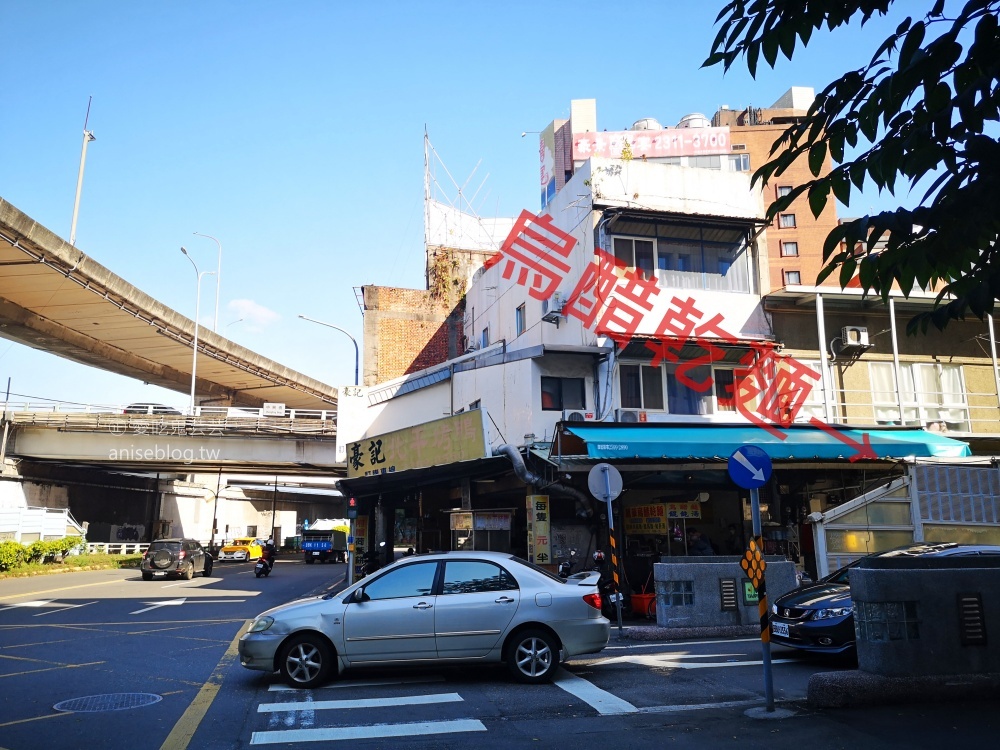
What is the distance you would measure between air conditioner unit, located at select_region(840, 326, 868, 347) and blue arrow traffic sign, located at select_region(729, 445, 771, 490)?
562 inches

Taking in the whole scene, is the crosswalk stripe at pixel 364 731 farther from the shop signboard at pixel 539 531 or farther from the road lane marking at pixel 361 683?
the shop signboard at pixel 539 531

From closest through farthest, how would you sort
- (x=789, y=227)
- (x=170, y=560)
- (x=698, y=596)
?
(x=698, y=596)
(x=170, y=560)
(x=789, y=227)

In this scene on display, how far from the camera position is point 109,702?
7.86 metres

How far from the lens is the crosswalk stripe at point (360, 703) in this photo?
7559 mm

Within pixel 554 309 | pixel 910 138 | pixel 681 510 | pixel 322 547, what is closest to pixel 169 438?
pixel 322 547

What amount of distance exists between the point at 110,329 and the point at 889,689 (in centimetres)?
4544

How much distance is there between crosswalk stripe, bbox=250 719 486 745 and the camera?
254 inches

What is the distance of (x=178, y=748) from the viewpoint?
6.19 meters

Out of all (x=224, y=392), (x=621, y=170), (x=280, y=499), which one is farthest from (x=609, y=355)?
(x=280, y=499)

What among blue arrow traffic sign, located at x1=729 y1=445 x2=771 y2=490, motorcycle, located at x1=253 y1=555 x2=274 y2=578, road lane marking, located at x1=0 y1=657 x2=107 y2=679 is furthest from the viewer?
motorcycle, located at x1=253 y1=555 x2=274 y2=578

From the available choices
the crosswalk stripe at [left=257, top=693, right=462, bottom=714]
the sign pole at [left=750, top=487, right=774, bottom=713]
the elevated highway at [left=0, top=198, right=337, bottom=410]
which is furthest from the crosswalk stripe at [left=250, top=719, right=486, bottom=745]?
the elevated highway at [left=0, top=198, right=337, bottom=410]

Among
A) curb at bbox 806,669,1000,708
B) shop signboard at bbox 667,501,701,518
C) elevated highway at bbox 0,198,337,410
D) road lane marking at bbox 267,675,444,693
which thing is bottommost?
road lane marking at bbox 267,675,444,693

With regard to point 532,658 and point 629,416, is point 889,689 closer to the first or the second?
point 532,658

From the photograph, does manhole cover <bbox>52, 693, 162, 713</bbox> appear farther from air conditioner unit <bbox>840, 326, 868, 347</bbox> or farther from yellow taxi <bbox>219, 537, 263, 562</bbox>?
yellow taxi <bbox>219, 537, 263, 562</bbox>
